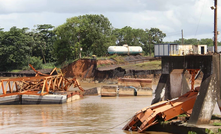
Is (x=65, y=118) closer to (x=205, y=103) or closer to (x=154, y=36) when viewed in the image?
(x=205, y=103)

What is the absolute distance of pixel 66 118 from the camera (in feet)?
80.6

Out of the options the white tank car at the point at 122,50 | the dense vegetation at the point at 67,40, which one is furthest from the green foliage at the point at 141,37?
the white tank car at the point at 122,50

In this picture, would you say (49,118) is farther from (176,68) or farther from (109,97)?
(109,97)

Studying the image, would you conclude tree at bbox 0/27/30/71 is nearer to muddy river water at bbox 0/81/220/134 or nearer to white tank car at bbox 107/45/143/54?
white tank car at bbox 107/45/143/54

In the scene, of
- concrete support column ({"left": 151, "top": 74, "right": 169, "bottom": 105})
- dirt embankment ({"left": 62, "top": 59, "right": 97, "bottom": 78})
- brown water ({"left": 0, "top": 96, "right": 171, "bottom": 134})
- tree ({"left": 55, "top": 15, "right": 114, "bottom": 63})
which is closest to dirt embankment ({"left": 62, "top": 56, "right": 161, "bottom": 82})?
dirt embankment ({"left": 62, "top": 59, "right": 97, "bottom": 78})

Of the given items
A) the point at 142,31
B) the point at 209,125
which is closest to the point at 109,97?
the point at 209,125

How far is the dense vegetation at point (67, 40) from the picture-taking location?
243 feet

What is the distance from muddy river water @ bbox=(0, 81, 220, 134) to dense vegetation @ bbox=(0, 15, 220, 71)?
42.2 metres

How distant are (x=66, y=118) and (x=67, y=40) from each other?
5081cm

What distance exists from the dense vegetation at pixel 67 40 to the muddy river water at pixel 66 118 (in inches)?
1661

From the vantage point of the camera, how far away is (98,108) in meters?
29.6

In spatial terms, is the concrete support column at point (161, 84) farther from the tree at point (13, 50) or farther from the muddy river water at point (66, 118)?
the tree at point (13, 50)

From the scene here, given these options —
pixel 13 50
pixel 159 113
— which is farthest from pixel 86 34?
pixel 159 113

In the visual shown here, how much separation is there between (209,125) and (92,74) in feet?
164
